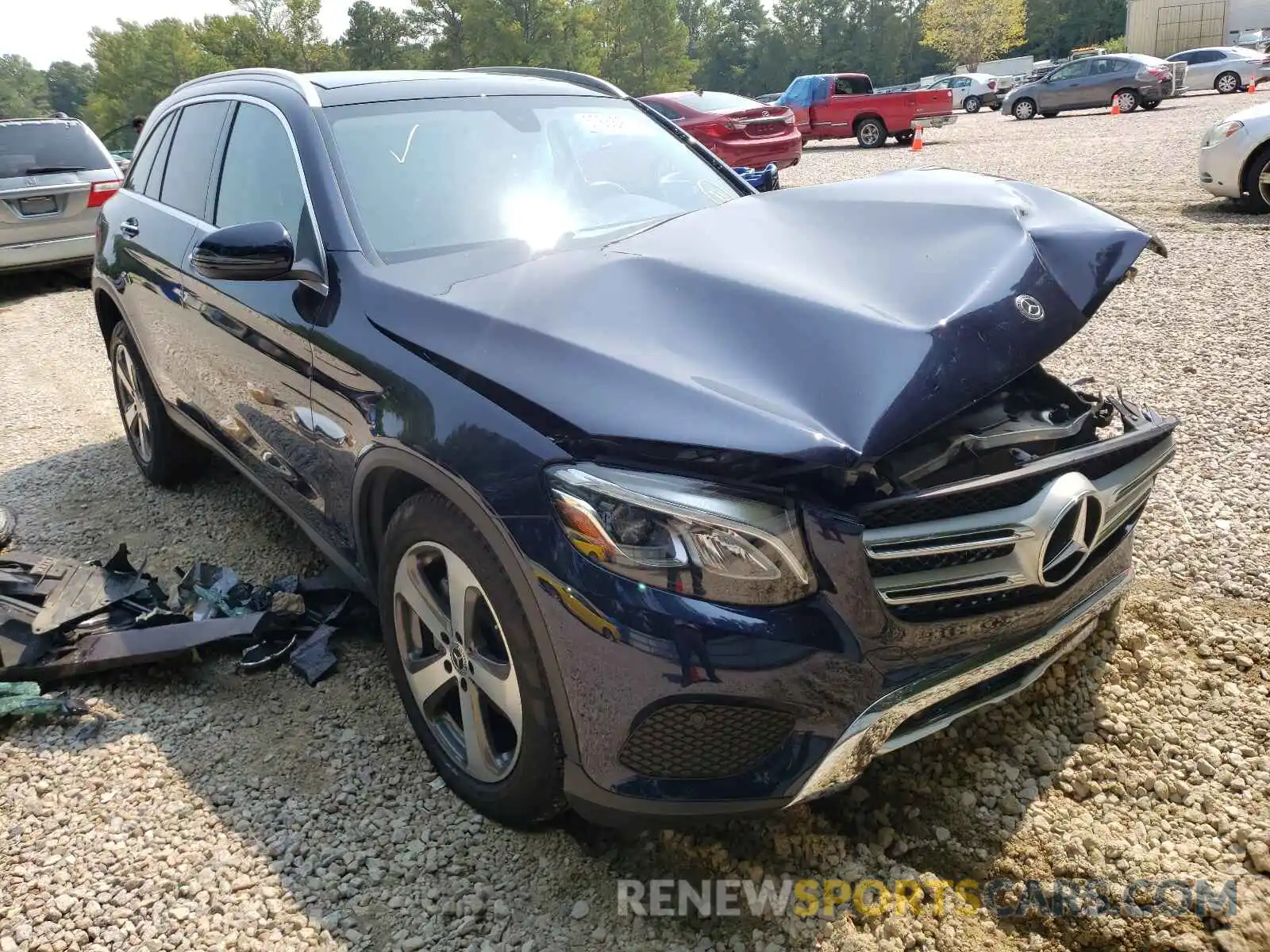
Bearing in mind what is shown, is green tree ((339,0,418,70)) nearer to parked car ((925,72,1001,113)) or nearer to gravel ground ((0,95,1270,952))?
parked car ((925,72,1001,113))

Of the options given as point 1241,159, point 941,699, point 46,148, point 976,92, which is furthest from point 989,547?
point 976,92

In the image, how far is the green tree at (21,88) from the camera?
88000 millimetres

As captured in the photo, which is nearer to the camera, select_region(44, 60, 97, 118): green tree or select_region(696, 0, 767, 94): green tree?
select_region(696, 0, 767, 94): green tree

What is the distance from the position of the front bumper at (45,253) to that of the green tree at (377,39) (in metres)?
55.3

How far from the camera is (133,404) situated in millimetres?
4754

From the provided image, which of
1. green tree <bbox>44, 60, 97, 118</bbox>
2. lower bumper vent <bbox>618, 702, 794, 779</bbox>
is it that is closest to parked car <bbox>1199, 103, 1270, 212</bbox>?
lower bumper vent <bbox>618, 702, 794, 779</bbox>

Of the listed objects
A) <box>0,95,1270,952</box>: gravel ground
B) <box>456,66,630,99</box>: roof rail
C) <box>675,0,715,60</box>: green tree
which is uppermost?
<box>675,0,715,60</box>: green tree

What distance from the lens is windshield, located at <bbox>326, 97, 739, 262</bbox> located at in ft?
9.12

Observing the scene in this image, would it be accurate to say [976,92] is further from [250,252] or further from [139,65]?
[139,65]

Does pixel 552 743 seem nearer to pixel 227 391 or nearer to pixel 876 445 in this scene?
pixel 876 445

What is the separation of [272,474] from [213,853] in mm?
1300

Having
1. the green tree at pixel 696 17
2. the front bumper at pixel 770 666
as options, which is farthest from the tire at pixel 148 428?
the green tree at pixel 696 17

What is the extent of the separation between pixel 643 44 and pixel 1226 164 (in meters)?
55.4

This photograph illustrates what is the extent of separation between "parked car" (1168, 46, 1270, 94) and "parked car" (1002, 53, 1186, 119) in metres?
3.55
